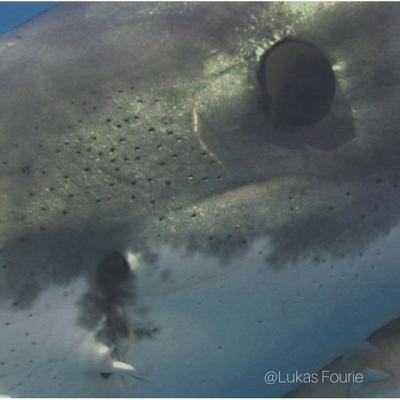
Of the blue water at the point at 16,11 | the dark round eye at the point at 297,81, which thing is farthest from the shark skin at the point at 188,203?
the blue water at the point at 16,11

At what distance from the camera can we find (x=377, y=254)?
1.92 metres

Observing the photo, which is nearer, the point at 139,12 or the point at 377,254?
the point at 377,254

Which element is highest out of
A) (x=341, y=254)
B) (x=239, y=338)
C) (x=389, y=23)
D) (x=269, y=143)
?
(x=389, y=23)

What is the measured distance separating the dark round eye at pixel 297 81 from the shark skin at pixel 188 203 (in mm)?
26

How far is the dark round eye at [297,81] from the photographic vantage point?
193 cm

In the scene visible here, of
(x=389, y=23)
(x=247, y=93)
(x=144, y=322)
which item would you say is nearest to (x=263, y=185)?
(x=247, y=93)

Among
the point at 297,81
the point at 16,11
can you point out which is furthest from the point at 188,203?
the point at 16,11

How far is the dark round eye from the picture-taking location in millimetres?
1931

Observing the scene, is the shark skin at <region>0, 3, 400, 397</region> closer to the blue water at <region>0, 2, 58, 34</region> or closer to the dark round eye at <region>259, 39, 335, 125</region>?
the dark round eye at <region>259, 39, 335, 125</region>

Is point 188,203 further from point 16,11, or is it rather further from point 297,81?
point 16,11

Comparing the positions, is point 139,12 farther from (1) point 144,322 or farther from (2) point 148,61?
(1) point 144,322

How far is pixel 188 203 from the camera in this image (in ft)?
6.11

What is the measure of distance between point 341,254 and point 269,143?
0.39 metres

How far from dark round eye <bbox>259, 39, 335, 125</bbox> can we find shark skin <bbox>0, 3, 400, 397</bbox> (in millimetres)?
26
